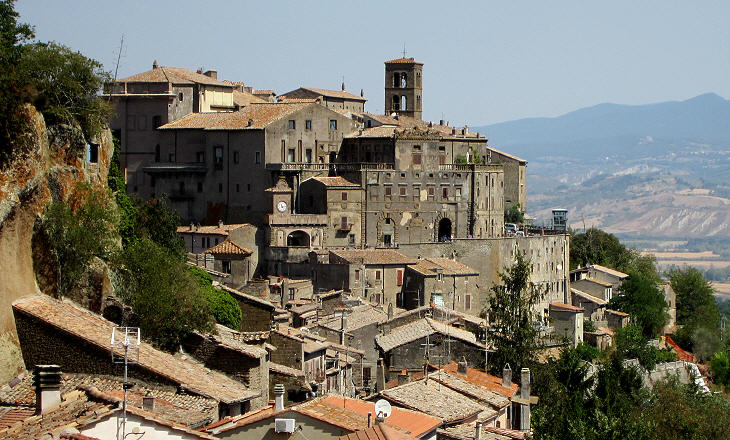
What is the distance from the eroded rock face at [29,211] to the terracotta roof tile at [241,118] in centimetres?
4406

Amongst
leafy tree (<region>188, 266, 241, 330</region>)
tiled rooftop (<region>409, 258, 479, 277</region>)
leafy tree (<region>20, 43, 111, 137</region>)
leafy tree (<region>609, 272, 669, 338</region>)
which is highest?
leafy tree (<region>20, 43, 111, 137</region>)

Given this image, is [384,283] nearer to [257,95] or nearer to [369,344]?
[369,344]

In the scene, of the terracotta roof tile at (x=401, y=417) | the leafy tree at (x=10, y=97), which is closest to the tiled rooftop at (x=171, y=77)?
the leafy tree at (x=10, y=97)

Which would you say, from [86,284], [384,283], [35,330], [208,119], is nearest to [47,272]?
[86,284]

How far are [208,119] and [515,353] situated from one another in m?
41.1

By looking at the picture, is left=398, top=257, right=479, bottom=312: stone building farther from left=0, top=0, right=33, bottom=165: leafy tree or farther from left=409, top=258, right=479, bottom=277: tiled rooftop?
left=0, top=0, right=33, bottom=165: leafy tree

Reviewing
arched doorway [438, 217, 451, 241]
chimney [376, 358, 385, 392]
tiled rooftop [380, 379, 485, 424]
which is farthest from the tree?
arched doorway [438, 217, 451, 241]

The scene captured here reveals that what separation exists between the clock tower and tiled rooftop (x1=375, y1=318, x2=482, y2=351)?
2881 cm

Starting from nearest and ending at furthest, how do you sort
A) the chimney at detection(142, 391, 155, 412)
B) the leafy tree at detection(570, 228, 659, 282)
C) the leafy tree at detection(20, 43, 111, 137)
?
1. the chimney at detection(142, 391, 155, 412)
2. the leafy tree at detection(20, 43, 111, 137)
3. the leafy tree at detection(570, 228, 659, 282)

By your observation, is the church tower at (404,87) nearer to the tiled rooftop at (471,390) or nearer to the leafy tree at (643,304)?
the leafy tree at (643,304)

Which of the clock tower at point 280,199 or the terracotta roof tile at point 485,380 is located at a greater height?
the clock tower at point 280,199

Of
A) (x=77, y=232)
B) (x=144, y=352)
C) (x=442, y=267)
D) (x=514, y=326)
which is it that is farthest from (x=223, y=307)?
(x=442, y=267)

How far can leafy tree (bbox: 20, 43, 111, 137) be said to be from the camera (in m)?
38.7

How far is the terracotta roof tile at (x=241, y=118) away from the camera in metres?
83.8
